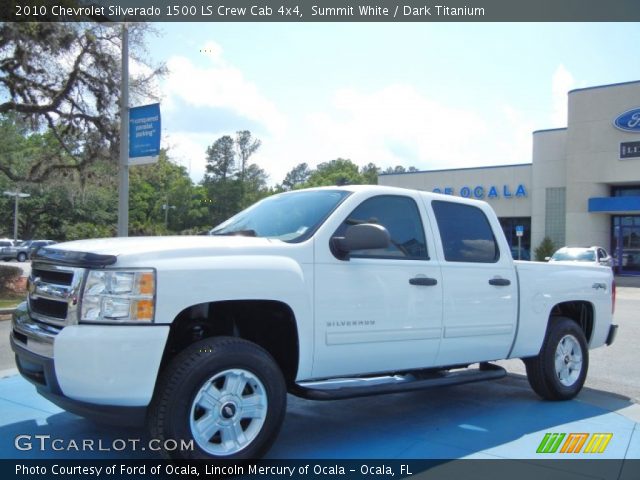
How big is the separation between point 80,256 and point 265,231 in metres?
1.53

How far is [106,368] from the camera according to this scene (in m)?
3.51

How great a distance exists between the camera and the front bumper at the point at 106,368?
352 centimetres

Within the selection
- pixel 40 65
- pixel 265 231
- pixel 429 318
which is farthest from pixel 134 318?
pixel 40 65

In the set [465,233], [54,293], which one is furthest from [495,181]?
[54,293]

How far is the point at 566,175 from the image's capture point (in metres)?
36.1

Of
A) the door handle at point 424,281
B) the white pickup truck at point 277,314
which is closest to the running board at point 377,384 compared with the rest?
the white pickup truck at point 277,314

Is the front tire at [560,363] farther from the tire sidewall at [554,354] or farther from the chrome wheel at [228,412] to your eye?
the chrome wheel at [228,412]

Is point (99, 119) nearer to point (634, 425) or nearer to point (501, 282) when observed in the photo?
point (501, 282)

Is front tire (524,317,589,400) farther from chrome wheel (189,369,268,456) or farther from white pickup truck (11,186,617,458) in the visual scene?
chrome wheel (189,369,268,456)

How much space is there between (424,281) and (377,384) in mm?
900

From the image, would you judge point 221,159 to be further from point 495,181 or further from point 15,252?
point 495,181

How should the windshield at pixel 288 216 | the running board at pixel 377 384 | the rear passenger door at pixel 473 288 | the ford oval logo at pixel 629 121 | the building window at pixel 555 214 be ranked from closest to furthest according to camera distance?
1. the running board at pixel 377 384
2. the windshield at pixel 288 216
3. the rear passenger door at pixel 473 288
4. the ford oval logo at pixel 629 121
5. the building window at pixel 555 214

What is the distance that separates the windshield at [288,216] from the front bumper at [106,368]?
1.37 metres

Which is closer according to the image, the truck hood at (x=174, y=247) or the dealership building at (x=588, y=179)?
the truck hood at (x=174, y=247)
